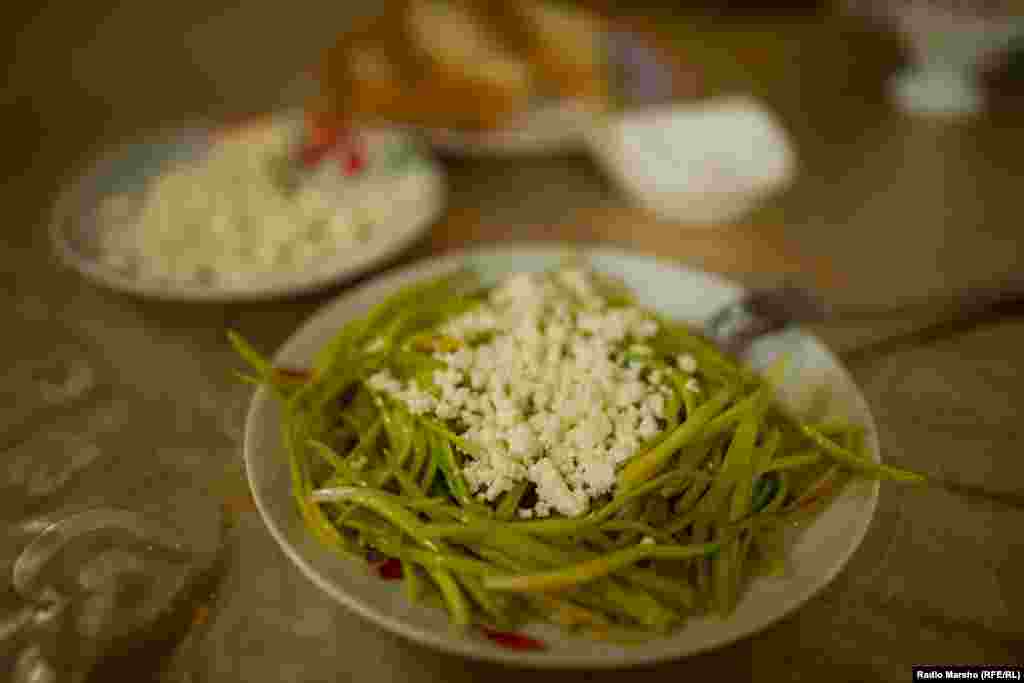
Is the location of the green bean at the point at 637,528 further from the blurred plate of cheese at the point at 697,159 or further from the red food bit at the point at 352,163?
the red food bit at the point at 352,163

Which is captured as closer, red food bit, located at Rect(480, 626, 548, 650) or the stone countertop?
red food bit, located at Rect(480, 626, 548, 650)

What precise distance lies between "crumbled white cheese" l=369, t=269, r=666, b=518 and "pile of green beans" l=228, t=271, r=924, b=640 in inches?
0.7

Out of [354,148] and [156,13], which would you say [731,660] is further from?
[156,13]

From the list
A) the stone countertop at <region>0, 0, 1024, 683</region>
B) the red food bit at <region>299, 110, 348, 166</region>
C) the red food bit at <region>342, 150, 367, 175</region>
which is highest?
the red food bit at <region>299, 110, 348, 166</region>

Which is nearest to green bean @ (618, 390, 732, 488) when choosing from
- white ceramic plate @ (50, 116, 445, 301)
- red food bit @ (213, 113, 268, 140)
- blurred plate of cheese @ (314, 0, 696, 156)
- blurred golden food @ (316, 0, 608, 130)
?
white ceramic plate @ (50, 116, 445, 301)

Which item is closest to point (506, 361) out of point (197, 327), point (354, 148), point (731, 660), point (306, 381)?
point (306, 381)

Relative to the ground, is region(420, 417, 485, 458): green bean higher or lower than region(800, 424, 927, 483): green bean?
higher

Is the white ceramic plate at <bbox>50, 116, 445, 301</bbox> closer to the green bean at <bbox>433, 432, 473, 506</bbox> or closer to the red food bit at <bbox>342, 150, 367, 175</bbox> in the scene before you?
the red food bit at <bbox>342, 150, 367, 175</bbox>

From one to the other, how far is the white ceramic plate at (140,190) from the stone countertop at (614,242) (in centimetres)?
8

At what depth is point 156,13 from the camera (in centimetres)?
228

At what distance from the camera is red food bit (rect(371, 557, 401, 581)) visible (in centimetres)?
74

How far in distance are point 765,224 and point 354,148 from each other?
73cm

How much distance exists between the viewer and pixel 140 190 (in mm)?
1388

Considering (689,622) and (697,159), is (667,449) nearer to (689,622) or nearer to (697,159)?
(689,622)
